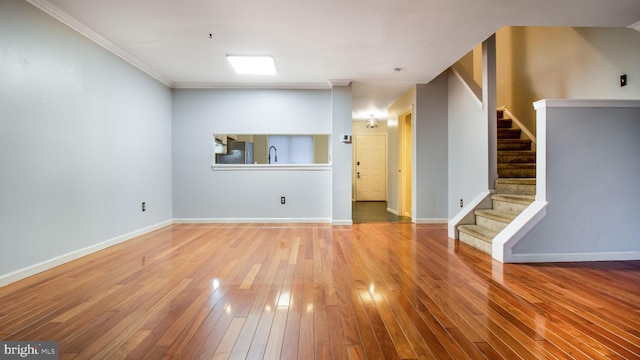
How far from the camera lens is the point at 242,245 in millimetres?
3693

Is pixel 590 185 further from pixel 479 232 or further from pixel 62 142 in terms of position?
pixel 62 142

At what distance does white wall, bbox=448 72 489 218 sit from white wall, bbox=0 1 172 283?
15.9ft

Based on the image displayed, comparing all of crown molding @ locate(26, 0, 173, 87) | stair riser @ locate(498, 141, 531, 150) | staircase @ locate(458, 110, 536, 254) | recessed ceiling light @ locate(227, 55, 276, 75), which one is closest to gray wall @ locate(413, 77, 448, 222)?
stair riser @ locate(498, 141, 531, 150)

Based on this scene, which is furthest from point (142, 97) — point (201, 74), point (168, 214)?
point (168, 214)

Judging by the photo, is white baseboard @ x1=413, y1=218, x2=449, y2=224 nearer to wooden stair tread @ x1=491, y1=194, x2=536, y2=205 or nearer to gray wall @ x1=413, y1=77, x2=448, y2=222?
gray wall @ x1=413, y1=77, x2=448, y2=222

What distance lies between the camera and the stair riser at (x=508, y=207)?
3.48 meters

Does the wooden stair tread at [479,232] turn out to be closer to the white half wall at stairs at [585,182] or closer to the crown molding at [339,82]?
the white half wall at stairs at [585,182]

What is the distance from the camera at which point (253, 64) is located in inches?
169

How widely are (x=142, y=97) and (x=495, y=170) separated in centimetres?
511

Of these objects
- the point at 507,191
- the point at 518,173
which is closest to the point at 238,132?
the point at 507,191

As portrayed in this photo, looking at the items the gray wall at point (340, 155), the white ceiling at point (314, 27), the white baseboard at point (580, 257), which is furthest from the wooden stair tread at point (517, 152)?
the gray wall at point (340, 155)

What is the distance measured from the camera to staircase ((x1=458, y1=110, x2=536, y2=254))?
3.49 metres

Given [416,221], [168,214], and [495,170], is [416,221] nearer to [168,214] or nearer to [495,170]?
[495,170]

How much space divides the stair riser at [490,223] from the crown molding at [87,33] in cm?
501
